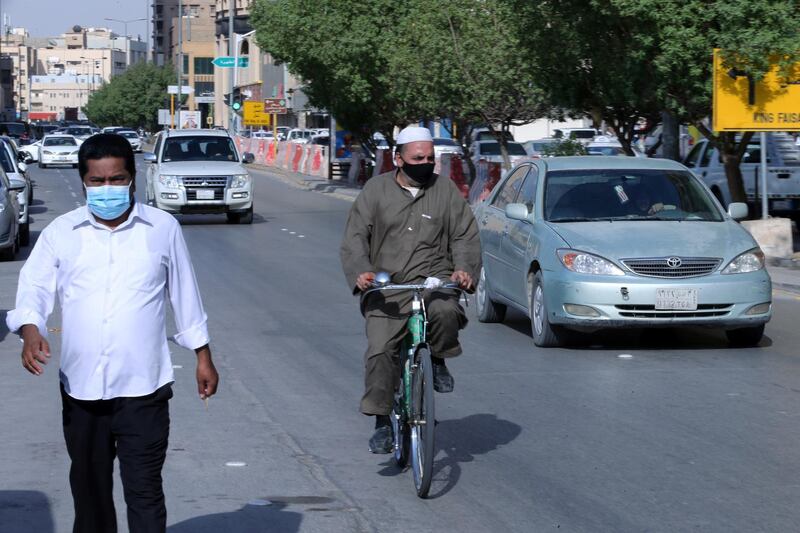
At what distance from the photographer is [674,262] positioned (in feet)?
38.3

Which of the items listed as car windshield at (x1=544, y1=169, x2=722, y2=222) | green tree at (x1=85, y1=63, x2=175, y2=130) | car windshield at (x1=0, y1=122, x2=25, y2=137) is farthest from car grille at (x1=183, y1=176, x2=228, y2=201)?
green tree at (x1=85, y1=63, x2=175, y2=130)

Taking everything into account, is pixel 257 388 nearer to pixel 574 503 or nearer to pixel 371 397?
pixel 371 397

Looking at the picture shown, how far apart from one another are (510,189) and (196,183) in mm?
15816

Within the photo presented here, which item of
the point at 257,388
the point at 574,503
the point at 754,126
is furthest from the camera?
the point at 754,126

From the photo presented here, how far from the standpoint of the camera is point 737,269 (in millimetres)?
11898

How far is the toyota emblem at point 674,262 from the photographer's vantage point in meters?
11.7

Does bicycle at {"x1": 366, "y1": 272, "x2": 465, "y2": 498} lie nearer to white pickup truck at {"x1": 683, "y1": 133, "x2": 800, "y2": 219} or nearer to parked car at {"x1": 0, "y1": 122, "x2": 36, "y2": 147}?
white pickup truck at {"x1": 683, "y1": 133, "x2": 800, "y2": 219}

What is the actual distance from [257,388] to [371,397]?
3.00 metres

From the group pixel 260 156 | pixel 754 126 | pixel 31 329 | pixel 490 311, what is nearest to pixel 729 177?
pixel 754 126

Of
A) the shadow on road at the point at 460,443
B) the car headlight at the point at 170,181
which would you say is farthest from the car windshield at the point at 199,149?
the shadow on road at the point at 460,443

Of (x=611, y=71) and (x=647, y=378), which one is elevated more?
(x=611, y=71)

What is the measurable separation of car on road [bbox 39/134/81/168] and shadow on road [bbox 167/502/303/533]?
59.7 m

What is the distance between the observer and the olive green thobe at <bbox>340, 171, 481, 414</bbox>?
724 cm

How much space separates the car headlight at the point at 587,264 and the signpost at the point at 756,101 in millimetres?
9941
